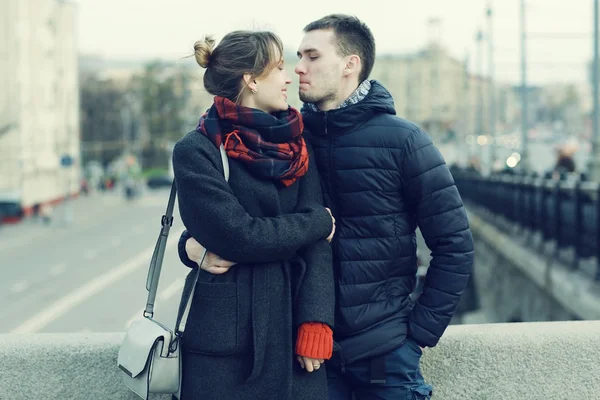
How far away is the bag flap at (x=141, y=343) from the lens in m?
2.95

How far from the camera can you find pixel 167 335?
9.72 ft

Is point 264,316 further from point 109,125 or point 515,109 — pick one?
point 109,125

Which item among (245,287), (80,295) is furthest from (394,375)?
(80,295)

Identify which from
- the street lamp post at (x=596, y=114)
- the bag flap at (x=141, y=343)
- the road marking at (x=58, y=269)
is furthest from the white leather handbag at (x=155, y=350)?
the road marking at (x=58, y=269)

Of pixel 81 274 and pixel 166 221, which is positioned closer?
pixel 166 221

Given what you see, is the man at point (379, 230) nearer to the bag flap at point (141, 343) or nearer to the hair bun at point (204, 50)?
the bag flap at point (141, 343)

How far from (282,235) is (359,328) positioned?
46 centimetres

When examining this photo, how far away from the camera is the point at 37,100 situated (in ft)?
201

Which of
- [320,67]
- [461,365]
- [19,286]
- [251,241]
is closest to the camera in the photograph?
[251,241]

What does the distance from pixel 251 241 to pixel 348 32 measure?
0.87m

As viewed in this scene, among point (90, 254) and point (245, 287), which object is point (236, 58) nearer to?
point (245, 287)

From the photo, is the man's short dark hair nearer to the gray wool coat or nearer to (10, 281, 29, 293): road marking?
the gray wool coat

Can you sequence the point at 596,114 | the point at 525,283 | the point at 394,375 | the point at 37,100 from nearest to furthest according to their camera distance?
the point at 394,375, the point at 525,283, the point at 596,114, the point at 37,100

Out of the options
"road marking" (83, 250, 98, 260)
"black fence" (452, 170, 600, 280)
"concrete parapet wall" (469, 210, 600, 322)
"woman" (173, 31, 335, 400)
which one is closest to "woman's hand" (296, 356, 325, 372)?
"woman" (173, 31, 335, 400)
